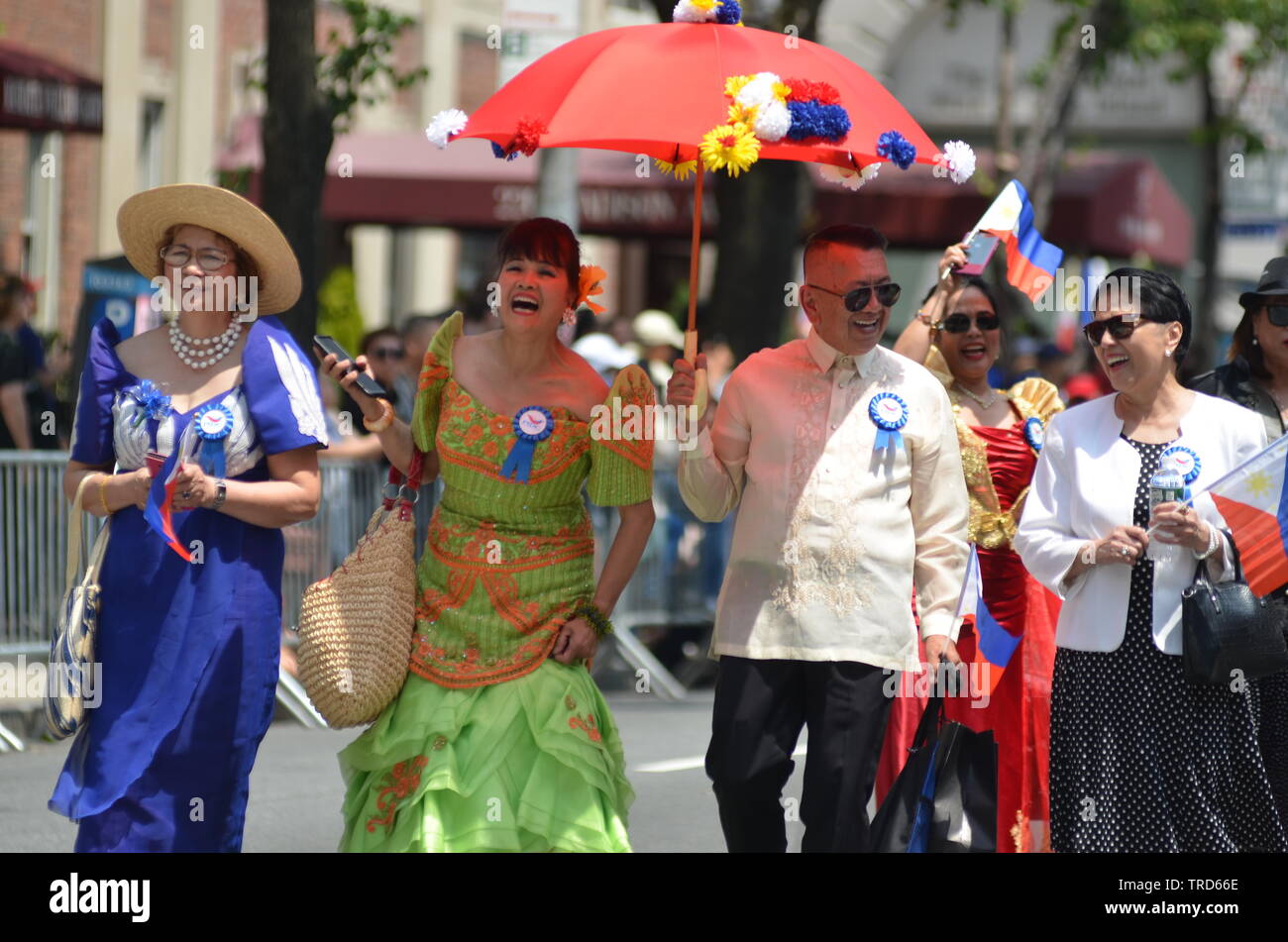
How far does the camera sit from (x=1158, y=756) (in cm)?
526

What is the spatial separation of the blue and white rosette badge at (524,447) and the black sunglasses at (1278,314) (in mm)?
2282

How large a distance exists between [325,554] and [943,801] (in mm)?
5740

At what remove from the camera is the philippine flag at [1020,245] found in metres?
6.26

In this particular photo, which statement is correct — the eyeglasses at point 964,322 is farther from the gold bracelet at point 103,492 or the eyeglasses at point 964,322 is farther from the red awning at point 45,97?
the red awning at point 45,97

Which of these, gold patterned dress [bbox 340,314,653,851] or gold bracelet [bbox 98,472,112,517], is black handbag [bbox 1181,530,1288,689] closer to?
gold patterned dress [bbox 340,314,653,851]

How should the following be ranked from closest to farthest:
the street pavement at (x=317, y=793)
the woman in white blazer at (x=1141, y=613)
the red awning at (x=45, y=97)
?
the woman in white blazer at (x=1141, y=613), the street pavement at (x=317, y=793), the red awning at (x=45, y=97)

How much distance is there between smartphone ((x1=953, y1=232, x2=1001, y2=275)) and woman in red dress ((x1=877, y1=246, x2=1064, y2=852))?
22cm

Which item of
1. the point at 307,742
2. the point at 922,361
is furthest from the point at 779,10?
the point at 922,361

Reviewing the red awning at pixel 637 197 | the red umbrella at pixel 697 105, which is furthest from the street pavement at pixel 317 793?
the red awning at pixel 637 197

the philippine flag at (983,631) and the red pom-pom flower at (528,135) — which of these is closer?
the red pom-pom flower at (528,135)

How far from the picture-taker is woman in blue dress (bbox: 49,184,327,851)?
5.13m

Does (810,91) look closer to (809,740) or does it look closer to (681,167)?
(681,167)

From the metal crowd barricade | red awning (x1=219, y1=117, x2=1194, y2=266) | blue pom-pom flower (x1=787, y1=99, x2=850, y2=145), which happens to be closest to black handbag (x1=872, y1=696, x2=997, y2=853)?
blue pom-pom flower (x1=787, y1=99, x2=850, y2=145)

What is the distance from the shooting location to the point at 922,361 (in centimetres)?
669
